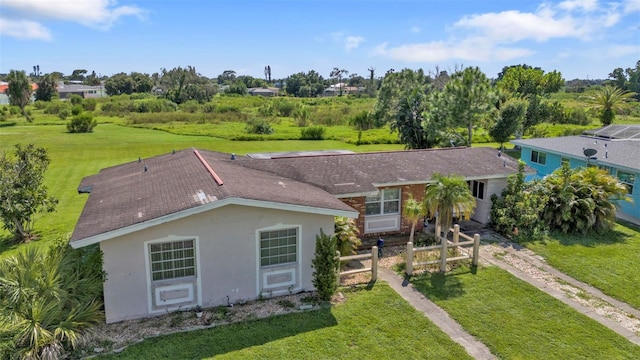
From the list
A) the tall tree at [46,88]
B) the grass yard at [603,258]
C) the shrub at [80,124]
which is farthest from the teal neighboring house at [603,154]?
the tall tree at [46,88]

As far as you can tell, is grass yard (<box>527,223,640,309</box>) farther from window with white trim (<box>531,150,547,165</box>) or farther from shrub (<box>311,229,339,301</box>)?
window with white trim (<box>531,150,547,165</box>)

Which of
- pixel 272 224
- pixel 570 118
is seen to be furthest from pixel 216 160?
pixel 570 118

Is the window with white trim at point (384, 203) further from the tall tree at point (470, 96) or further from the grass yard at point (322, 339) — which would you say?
the tall tree at point (470, 96)

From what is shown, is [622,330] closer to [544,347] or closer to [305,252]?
[544,347]

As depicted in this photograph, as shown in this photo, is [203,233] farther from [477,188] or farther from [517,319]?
[477,188]

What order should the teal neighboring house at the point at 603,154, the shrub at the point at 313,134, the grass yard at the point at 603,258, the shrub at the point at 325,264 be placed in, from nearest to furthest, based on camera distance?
the shrub at the point at 325,264
the grass yard at the point at 603,258
the teal neighboring house at the point at 603,154
the shrub at the point at 313,134

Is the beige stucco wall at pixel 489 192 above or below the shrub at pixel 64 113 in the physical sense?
below
